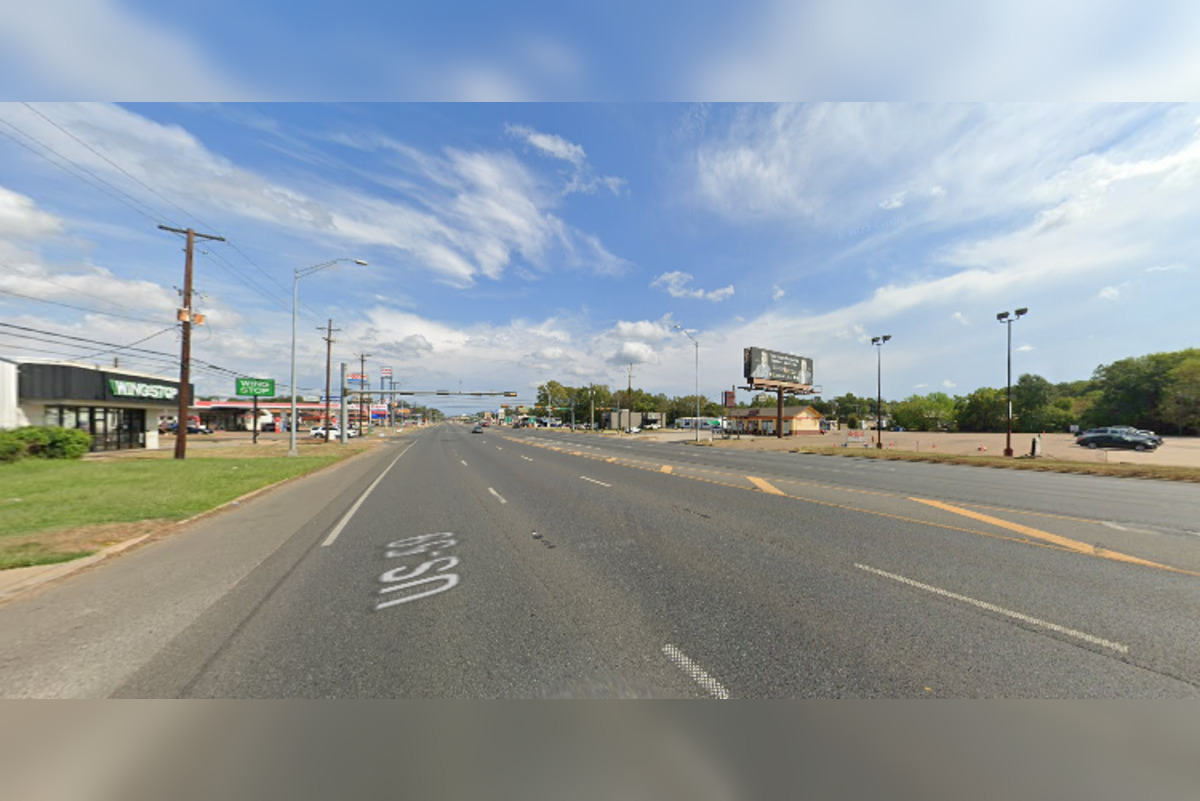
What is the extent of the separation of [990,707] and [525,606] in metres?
3.63

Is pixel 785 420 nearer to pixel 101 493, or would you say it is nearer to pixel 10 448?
pixel 101 493

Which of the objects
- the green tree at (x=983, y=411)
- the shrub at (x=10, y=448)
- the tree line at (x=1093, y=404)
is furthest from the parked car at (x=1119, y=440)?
the shrub at (x=10, y=448)

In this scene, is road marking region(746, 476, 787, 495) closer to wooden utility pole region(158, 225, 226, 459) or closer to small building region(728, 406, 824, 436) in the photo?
wooden utility pole region(158, 225, 226, 459)

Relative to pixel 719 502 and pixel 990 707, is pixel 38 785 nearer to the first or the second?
pixel 990 707

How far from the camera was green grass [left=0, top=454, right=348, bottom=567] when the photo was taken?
7230 millimetres

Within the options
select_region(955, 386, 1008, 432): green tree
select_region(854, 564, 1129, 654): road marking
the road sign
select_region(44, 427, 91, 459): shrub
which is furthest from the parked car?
the road sign

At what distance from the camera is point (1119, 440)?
34.2 metres

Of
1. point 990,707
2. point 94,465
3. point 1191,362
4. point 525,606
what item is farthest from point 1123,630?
point 1191,362

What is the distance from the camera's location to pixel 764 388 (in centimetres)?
5109

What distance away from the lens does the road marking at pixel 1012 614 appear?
3.56m

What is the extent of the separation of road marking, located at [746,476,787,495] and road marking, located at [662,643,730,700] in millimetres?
9231

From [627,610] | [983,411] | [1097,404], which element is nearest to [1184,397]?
[1097,404]

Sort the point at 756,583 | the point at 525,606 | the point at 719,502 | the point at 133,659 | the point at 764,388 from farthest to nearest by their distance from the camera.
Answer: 1. the point at 764,388
2. the point at 719,502
3. the point at 756,583
4. the point at 525,606
5. the point at 133,659

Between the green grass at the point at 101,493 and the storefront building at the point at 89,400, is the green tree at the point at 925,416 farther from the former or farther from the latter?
the storefront building at the point at 89,400
